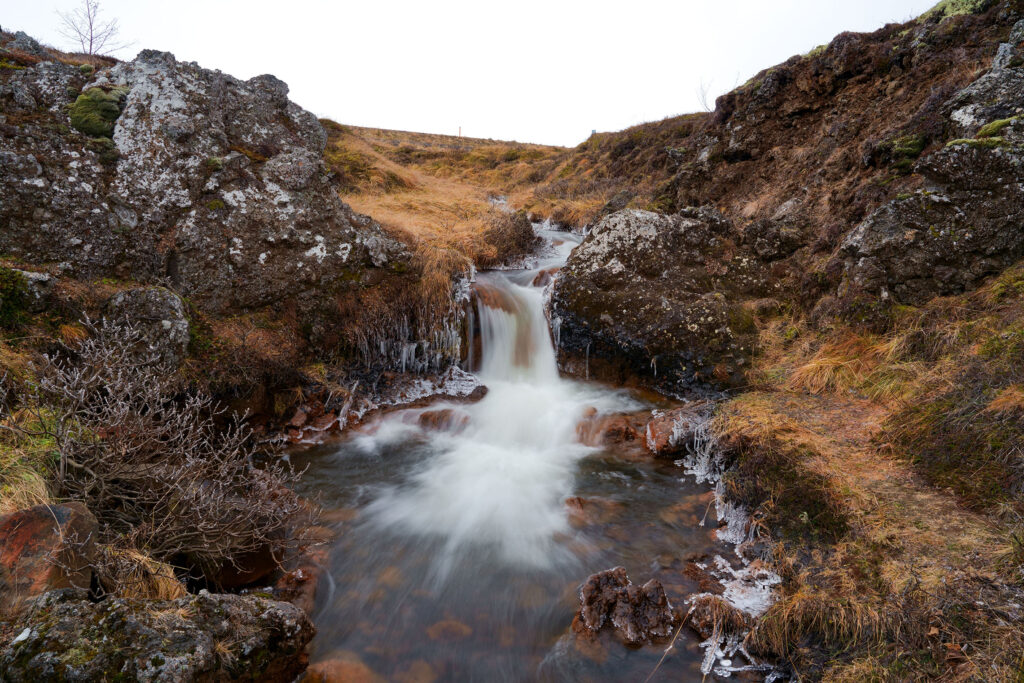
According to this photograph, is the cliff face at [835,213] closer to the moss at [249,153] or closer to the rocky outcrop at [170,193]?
the rocky outcrop at [170,193]

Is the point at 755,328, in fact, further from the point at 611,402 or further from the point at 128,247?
the point at 128,247

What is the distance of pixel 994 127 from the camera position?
18.5 feet

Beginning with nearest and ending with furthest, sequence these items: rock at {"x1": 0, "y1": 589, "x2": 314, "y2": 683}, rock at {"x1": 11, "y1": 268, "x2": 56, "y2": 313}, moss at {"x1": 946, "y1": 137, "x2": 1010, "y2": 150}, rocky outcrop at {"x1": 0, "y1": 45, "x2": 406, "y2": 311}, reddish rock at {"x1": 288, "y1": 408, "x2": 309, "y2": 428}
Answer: rock at {"x1": 0, "y1": 589, "x2": 314, "y2": 683}, rock at {"x1": 11, "y1": 268, "x2": 56, "y2": 313}, moss at {"x1": 946, "y1": 137, "x2": 1010, "y2": 150}, rocky outcrop at {"x1": 0, "y1": 45, "x2": 406, "y2": 311}, reddish rock at {"x1": 288, "y1": 408, "x2": 309, "y2": 428}

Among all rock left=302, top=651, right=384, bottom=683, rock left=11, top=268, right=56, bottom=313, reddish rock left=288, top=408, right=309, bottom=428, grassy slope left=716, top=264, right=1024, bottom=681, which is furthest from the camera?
reddish rock left=288, top=408, right=309, bottom=428

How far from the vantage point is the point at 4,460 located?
3.29 m

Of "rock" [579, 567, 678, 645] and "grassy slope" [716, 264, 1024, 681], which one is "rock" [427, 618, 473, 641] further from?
"grassy slope" [716, 264, 1024, 681]

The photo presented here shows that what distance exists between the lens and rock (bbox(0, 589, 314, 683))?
210 centimetres

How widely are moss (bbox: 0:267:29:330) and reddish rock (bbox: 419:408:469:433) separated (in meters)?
4.90

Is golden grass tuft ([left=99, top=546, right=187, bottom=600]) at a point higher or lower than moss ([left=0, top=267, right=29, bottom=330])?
lower

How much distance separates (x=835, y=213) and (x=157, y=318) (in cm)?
1046

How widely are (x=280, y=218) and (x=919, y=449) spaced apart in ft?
29.8

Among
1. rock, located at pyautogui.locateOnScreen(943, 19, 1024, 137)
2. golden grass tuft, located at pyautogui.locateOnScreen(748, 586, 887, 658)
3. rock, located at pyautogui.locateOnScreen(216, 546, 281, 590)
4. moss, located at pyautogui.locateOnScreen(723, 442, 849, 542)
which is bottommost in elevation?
rock, located at pyautogui.locateOnScreen(216, 546, 281, 590)

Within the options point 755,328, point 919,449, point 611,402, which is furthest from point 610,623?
point 755,328

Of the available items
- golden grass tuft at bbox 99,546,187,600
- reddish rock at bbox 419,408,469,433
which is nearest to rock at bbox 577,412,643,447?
reddish rock at bbox 419,408,469,433
